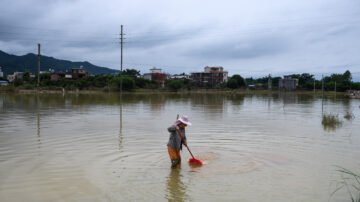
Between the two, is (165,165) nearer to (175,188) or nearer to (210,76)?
(175,188)

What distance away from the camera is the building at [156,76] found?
107 meters

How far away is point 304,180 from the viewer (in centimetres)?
649

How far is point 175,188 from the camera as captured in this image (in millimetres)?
5945

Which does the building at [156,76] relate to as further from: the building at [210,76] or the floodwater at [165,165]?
the floodwater at [165,165]

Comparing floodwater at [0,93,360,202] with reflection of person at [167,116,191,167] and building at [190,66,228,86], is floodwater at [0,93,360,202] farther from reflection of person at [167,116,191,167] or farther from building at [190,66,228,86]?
building at [190,66,228,86]

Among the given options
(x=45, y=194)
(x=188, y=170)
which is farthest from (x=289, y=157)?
(x=45, y=194)

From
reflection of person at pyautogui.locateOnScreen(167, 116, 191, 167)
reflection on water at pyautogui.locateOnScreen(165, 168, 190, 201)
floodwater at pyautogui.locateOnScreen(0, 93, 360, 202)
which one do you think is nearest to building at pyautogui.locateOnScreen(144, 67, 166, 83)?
floodwater at pyautogui.locateOnScreen(0, 93, 360, 202)

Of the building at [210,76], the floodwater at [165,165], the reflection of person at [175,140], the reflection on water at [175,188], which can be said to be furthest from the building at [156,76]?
the reflection on water at [175,188]

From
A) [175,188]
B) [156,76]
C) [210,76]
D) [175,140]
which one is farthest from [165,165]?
[210,76]

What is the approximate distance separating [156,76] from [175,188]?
103 metres

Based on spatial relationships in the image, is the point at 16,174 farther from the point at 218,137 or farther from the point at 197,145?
the point at 218,137

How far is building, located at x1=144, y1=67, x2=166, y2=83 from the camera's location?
4215 inches

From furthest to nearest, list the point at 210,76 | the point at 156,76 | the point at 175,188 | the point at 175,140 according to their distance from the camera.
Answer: the point at 210,76
the point at 156,76
the point at 175,140
the point at 175,188

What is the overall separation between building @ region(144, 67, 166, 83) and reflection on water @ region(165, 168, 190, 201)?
323 feet
